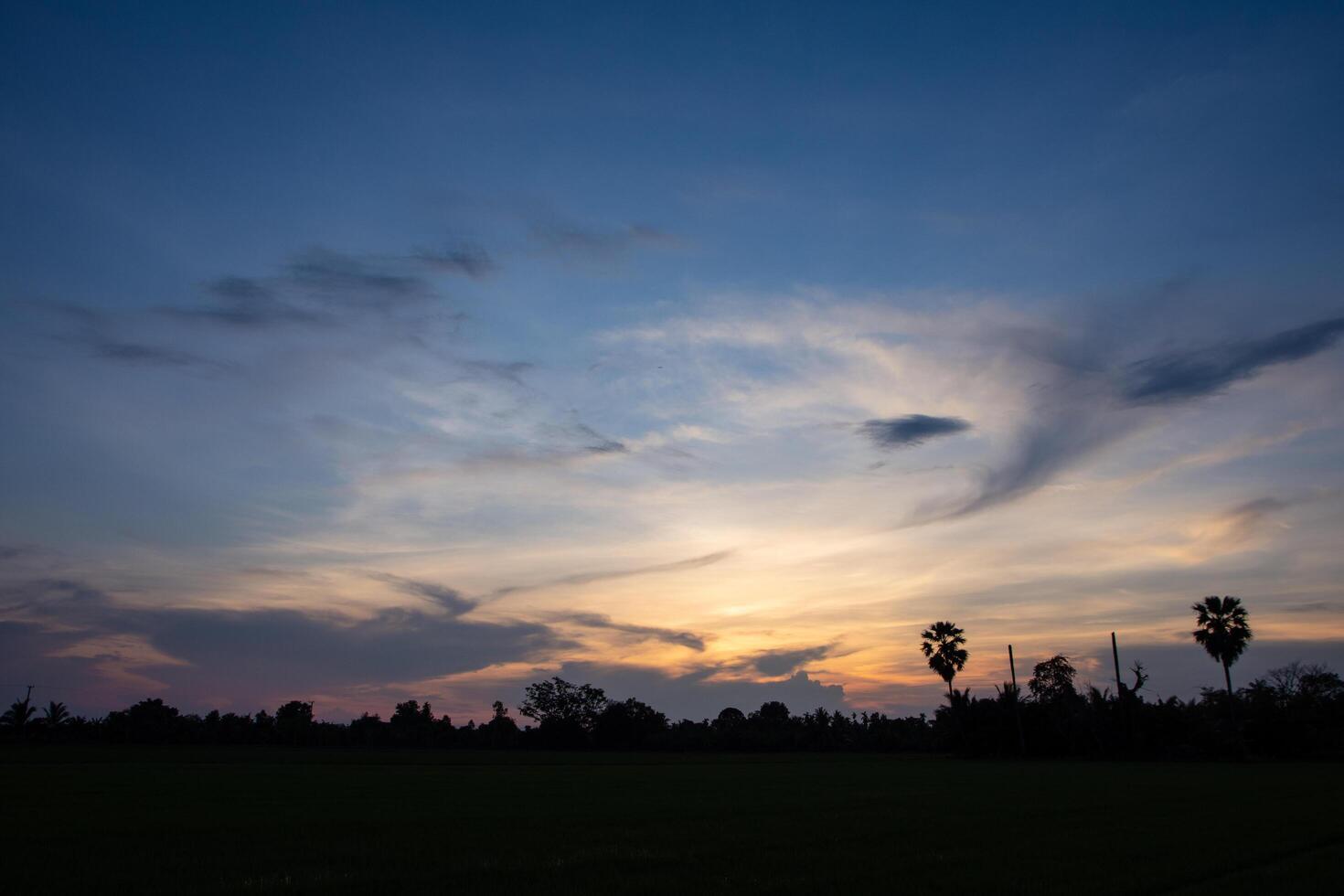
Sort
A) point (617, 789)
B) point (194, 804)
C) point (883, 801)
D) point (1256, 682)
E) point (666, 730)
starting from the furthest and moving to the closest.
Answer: point (666, 730), point (1256, 682), point (617, 789), point (883, 801), point (194, 804)

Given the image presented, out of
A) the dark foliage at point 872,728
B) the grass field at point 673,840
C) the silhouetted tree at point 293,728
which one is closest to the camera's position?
the grass field at point 673,840

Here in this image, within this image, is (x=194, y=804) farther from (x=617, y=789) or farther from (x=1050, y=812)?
(x=1050, y=812)

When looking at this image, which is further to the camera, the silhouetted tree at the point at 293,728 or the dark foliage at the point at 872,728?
the silhouetted tree at the point at 293,728

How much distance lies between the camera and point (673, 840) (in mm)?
18453

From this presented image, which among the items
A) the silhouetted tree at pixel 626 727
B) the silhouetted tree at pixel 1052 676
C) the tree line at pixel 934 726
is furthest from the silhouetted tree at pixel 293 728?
the silhouetted tree at pixel 1052 676

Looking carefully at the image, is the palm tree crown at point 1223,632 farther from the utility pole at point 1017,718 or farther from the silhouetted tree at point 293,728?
the silhouetted tree at point 293,728

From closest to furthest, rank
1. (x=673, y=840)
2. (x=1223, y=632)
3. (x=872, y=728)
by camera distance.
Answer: (x=673, y=840)
(x=1223, y=632)
(x=872, y=728)

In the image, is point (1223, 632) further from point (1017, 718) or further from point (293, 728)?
point (293, 728)

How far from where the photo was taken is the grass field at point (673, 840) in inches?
523

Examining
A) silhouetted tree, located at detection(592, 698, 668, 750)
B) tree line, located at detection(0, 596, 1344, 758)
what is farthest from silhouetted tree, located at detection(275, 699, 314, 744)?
silhouetted tree, located at detection(592, 698, 668, 750)

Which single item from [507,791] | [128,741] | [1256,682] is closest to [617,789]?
[507,791]

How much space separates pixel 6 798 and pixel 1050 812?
105 feet

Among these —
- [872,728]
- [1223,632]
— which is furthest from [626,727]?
[1223,632]

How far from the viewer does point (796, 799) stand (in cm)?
3028
